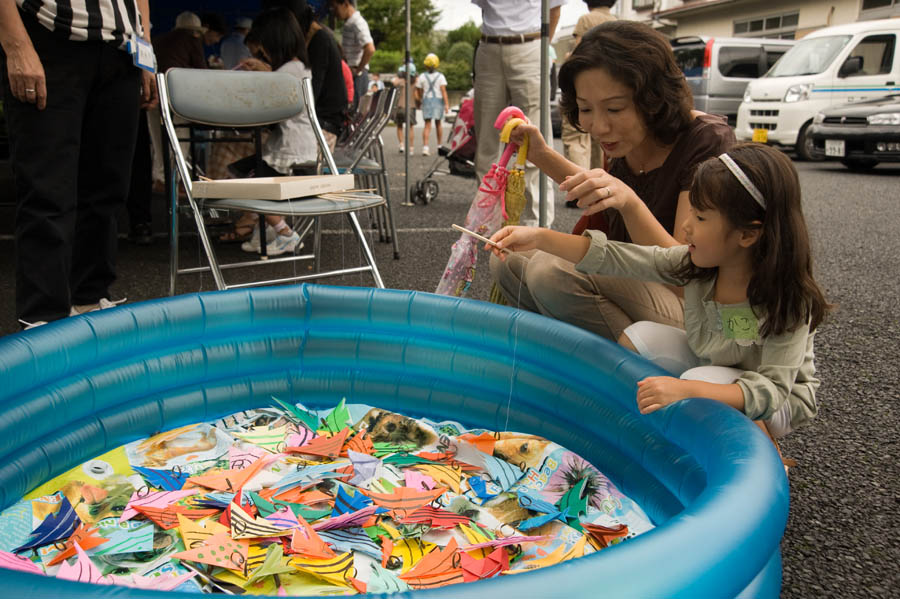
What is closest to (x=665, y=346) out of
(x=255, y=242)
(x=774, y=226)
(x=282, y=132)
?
(x=774, y=226)

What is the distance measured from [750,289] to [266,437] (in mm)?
1271

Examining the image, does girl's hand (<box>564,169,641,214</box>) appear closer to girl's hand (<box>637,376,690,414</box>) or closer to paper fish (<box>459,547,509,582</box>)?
girl's hand (<box>637,376,690,414</box>)

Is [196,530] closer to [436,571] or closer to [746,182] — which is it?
[436,571]

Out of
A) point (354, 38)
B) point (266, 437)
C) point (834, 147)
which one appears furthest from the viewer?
point (834, 147)

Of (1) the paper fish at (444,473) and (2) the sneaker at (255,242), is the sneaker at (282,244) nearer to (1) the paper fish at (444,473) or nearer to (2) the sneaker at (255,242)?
(2) the sneaker at (255,242)

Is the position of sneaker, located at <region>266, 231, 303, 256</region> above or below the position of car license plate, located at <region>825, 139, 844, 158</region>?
below

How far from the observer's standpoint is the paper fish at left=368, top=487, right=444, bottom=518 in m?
1.62

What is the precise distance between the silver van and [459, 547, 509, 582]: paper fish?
10.7 m

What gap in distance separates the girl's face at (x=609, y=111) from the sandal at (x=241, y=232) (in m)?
3.10

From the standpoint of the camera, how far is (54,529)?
1501 millimetres

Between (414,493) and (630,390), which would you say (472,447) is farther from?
(630,390)

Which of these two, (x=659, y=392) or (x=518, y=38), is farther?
(x=518, y=38)

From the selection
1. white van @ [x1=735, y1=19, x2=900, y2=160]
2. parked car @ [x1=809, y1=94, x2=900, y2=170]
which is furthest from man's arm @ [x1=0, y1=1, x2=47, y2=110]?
white van @ [x1=735, y1=19, x2=900, y2=160]

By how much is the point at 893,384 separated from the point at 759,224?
4.51ft
